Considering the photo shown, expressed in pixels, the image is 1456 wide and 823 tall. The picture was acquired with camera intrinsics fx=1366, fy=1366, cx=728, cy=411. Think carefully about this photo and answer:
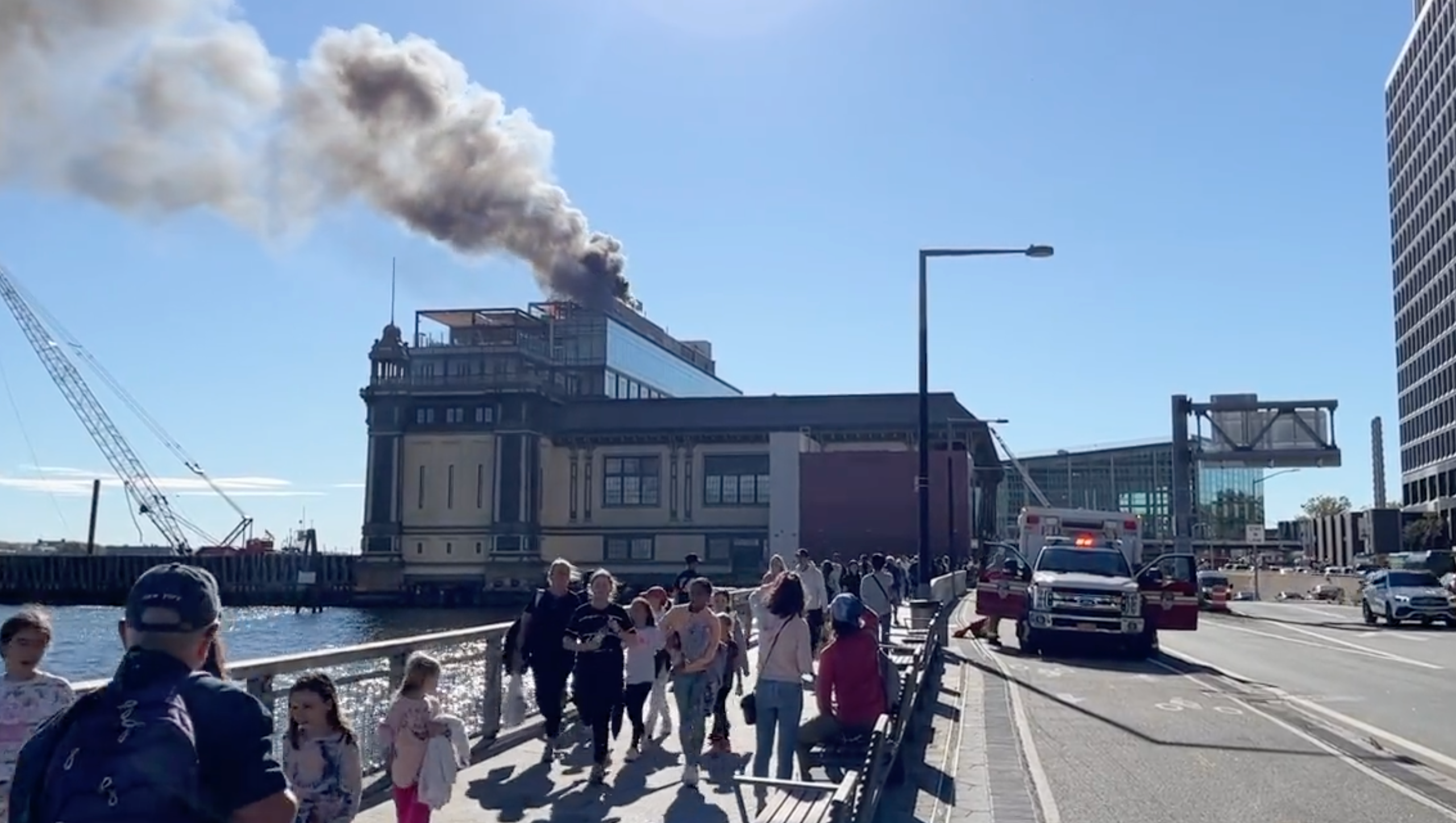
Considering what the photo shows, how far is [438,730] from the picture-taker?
7.30 m

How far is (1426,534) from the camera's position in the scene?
9719 centimetres

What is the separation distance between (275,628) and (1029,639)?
192ft

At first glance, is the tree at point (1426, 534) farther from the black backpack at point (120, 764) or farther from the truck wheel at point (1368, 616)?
the black backpack at point (120, 764)

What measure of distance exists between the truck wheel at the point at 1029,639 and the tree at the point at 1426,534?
264 feet

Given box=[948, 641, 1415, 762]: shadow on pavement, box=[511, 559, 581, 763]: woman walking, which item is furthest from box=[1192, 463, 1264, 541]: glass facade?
box=[511, 559, 581, 763]: woman walking

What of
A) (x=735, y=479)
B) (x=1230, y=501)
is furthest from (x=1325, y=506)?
(x=735, y=479)

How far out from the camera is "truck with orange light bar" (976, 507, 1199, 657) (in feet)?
78.3

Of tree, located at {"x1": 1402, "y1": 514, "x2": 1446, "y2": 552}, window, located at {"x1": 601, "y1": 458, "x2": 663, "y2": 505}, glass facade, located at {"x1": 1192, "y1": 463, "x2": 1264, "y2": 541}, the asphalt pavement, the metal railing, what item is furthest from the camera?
glass facade, located at {"x1": 1192, "y1": 463, "x2": 1264, "y2": 541}

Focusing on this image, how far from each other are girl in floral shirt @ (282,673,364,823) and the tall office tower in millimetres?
109336

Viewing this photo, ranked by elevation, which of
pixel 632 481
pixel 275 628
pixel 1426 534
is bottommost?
pixel 275 628

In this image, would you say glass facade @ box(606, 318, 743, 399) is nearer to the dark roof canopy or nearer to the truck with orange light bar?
the dark roof canopy

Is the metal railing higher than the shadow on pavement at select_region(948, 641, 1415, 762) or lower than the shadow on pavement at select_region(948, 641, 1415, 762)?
higher

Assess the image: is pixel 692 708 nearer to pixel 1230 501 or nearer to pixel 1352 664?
pixel 1352 664

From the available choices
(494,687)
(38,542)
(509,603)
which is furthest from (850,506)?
(38,542)
